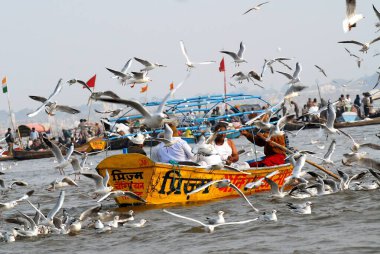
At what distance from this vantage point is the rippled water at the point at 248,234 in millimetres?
10914

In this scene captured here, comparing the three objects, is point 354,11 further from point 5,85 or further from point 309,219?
point 5,85

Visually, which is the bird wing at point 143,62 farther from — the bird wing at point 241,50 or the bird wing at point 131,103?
the bird wing at point 131,103

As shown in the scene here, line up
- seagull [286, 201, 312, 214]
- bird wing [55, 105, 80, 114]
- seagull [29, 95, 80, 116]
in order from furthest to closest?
seagull [29, 95, 80, 116] → bird wing [55, 105, 80, 114] → seagull [286, 201, 312, 214]

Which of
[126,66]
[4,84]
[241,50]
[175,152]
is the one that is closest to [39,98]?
[126,66]

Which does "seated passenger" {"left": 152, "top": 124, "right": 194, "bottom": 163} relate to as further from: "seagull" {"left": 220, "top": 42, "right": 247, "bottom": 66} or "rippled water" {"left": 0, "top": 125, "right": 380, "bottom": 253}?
"seagull" {"left": 220, "top": 42, "right": 247, "bottom": 66}

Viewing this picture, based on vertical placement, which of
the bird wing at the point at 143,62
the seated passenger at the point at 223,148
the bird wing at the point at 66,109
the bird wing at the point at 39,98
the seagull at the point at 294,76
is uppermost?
the bird wing at the point at 143,62

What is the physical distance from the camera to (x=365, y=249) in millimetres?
10156

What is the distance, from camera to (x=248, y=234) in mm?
11953

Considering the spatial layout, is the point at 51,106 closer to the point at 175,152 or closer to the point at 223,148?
the point at 175,152

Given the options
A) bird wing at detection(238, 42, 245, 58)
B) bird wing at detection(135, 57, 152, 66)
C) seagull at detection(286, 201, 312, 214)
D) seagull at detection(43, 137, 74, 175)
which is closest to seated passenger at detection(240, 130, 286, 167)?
bird wing at detection(238, 42, 245, 58)

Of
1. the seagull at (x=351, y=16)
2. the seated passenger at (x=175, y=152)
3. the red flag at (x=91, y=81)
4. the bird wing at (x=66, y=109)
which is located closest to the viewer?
the seagull at (x=351, y=16)

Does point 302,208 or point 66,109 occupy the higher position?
point 66,109

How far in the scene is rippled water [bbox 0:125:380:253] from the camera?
1091cm

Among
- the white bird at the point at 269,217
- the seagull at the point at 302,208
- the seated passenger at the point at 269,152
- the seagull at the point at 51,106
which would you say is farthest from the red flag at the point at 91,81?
the white bird at the point at 269,217
